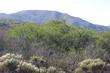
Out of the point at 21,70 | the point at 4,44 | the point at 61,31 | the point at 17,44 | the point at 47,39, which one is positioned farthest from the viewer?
the point at 61,31

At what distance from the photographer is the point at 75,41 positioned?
40.2 meters

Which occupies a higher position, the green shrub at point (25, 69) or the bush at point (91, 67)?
the green shrub at point (25, 69)

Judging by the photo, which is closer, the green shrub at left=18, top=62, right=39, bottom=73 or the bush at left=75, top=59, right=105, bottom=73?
the green shrub at left=18, top=62, right=39, bottom=73

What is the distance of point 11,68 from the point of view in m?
15.0

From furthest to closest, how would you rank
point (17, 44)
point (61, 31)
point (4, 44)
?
1. point (61, 31)
2. point (4, 44)
3. point (17, 44)

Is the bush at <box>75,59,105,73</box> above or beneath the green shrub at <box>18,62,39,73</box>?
beneath

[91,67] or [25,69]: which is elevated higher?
[25,69]

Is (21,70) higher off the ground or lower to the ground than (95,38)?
higher

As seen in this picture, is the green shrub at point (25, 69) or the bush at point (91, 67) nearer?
the green shrub at point (25, 69)

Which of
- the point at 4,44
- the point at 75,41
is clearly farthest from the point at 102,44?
the point at 4,44

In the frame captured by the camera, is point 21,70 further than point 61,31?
No

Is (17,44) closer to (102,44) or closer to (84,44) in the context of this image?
(84,44)

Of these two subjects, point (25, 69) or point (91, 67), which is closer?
point (25, 69)

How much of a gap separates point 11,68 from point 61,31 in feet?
89.7
